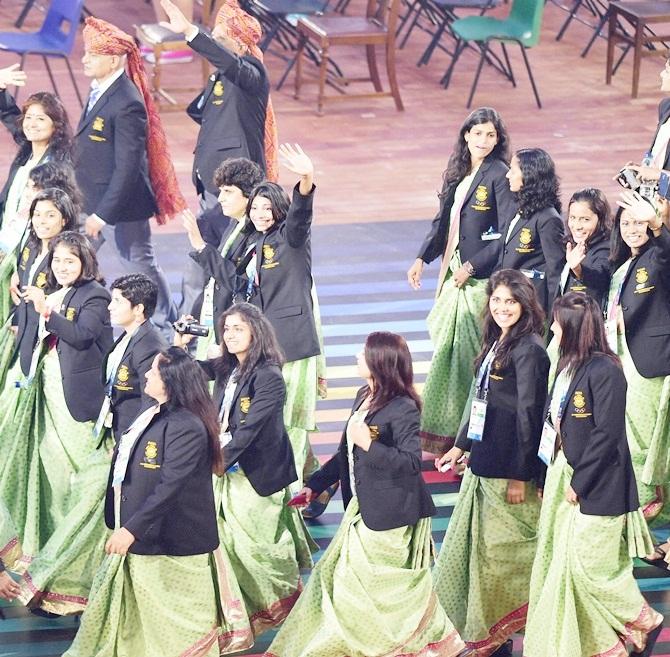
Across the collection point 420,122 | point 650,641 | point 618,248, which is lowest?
point 420,122

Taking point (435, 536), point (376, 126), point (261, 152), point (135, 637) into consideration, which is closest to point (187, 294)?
point (261, 152)

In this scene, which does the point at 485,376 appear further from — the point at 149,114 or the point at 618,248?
the point at 149,114

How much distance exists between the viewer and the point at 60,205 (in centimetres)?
673

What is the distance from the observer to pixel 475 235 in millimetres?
7316

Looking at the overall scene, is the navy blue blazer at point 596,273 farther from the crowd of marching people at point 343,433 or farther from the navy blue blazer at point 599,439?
the navy blue blazer at point 599,439

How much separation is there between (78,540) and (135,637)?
0.60 m

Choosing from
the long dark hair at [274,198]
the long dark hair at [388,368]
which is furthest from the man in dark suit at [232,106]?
the long dark hair at [388,368]

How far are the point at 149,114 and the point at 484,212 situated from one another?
1.80m

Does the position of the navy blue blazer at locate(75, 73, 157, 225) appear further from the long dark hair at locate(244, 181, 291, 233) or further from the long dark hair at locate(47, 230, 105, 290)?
the long dark hair at locate(47, 230, 105, 290)

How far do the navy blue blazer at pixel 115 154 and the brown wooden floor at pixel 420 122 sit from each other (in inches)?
85.2

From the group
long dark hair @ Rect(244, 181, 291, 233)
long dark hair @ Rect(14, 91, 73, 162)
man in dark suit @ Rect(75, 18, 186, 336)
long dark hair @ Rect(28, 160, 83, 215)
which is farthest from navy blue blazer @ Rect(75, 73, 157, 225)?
long dark hair @ Rect(244, 181, 291, 233)

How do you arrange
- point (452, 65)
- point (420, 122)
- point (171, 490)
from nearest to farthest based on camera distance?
point (171, 490) → point (420, 122) → point (452, 65)

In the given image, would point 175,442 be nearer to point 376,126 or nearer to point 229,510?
point 229,510

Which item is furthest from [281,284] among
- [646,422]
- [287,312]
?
[646,422]
